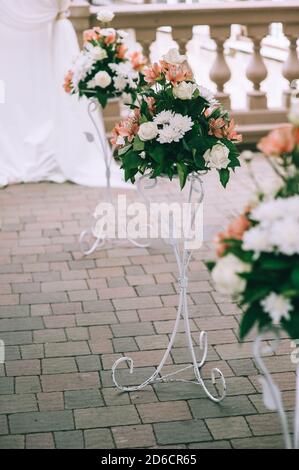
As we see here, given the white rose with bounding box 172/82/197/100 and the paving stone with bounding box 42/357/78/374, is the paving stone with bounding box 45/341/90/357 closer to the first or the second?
the paving stone with bounding box 42/357/78/374

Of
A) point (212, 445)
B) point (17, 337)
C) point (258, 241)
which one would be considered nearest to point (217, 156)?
point (212, 445)

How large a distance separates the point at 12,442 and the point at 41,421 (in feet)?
0.65

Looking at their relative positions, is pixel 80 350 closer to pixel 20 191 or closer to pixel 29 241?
pixel 29 241

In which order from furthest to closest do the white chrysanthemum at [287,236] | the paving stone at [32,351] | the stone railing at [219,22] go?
the stone railing at [219,22]
the paving stone at [32,351]
the white chrysanthemum at [287,236]

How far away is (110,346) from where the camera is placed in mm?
4270

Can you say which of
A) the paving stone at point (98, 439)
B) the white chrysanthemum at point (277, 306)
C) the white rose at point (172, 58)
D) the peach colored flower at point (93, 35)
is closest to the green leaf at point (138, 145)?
the white rose at point (172, 58)

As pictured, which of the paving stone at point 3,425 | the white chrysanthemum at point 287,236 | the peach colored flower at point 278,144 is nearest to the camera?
the white chrysanthemum at point 287,236

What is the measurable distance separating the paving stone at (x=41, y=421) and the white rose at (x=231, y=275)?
142cm

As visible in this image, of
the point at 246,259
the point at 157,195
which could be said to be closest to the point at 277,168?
the point at 246,259

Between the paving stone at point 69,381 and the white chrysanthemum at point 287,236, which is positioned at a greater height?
the white chrysanthemum at point 287,236

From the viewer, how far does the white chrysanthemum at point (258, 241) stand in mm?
2262

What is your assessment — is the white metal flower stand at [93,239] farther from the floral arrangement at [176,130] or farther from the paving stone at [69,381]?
the floral arrangement at [176,130]

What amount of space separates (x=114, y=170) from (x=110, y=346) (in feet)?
10.6

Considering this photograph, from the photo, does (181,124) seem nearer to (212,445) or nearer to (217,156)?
(217,156)
